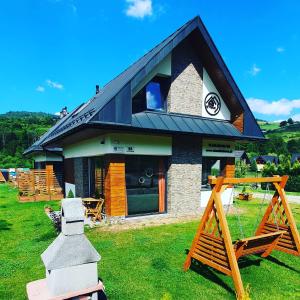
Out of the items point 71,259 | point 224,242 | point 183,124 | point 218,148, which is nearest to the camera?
point 71,259

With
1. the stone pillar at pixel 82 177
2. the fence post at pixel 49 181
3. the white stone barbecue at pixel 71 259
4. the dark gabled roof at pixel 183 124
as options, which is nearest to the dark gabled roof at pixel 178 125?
the dark gabled roof at pixel 183 124

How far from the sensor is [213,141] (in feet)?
45.2

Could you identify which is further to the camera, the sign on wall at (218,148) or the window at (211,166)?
the window at (211,166)

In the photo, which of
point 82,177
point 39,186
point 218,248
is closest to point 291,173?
point 82,177

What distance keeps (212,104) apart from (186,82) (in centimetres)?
205

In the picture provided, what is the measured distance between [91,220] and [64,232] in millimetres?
6862

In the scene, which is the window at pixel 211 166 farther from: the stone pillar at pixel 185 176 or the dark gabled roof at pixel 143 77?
the dark gabled roof at pixel 143 77

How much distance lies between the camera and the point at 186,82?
12.6 meters

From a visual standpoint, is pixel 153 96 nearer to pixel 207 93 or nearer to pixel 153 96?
pixel 153 96

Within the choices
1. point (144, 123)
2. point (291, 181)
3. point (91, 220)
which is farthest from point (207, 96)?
point (291, 181)

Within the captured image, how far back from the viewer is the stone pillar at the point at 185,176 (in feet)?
40.3

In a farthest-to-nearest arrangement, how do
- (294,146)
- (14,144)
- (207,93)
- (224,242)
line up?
(294,146) < (14,144) < (207,93) < (224,242)

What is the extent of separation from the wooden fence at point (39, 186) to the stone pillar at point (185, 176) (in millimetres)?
10411

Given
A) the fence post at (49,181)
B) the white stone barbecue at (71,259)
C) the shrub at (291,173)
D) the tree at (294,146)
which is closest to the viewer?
the white stone barbecue at (71,259)
